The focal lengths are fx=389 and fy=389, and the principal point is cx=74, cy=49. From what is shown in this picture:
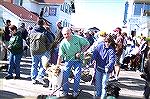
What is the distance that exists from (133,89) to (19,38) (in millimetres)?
3846

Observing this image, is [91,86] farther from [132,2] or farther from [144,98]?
[132,2]

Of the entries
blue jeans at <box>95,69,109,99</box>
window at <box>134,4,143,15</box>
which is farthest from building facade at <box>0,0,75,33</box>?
blue jeans at <box>95,69,109,99</box>

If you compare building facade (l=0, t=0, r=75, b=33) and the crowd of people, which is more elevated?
building facade (l=0, t=0, r=75, b=33)

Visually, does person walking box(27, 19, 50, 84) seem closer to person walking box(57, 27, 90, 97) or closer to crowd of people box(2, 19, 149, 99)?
crowd of people box(2, 19, 149, 99)

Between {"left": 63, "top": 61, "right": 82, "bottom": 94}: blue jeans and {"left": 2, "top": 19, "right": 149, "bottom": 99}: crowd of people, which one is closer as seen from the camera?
{"left": 2, "top": 19, "right": 149, "bottom": 99}: crowd of people

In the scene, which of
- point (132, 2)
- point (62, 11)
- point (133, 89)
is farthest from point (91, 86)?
point (62, 11)

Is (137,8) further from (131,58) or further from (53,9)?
(131,58)

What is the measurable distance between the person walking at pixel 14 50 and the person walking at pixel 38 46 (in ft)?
1.77

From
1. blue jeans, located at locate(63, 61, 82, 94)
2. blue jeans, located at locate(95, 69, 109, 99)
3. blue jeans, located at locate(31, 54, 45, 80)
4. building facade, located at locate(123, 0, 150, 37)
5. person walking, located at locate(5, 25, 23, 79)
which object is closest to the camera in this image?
blue jeans, located at locate(95, 69, 109, 99)

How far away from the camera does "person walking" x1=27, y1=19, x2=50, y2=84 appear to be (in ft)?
36.2

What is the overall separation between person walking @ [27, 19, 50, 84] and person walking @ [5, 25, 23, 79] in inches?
21.2

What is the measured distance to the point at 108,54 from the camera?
351 inches

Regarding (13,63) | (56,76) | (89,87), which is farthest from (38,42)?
(89,87)

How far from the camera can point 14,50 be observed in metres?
11.5
